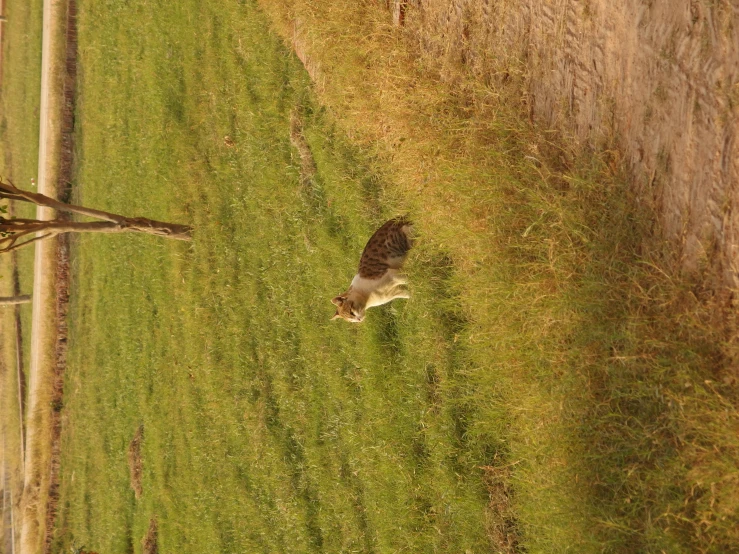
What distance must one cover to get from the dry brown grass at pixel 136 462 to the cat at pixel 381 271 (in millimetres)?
5195

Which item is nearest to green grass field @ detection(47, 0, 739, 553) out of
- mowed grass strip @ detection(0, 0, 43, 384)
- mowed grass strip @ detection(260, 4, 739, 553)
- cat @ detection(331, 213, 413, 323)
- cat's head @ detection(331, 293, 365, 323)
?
mowed grass strip @ detection(260, 4, 739, 553)

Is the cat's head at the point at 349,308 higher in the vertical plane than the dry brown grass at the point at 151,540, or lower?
higher

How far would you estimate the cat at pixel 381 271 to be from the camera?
5.89 metres

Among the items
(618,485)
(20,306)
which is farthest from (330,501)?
(20,306)

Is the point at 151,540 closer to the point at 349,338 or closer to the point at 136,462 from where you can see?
the point at 136,462

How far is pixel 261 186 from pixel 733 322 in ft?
18.4

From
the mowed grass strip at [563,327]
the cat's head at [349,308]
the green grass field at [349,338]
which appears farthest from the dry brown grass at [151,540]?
the mowed grass strip at [563,327]

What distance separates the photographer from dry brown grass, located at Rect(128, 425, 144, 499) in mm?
9742

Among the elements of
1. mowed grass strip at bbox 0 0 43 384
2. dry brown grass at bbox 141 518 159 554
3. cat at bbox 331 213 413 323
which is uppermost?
mowed grass strip at bbox 0 0 43 384

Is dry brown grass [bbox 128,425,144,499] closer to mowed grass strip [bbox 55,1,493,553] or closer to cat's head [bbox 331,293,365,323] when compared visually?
mowed grass strip [bbox 55,1,493,553]

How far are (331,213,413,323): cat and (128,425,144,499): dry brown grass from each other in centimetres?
520

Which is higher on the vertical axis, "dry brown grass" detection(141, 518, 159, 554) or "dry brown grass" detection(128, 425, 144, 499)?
"dry brown grass" detection(128, 425, 144, 499)

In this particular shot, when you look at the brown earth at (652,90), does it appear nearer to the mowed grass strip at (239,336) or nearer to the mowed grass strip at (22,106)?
the mowed grass strip at (239,336)

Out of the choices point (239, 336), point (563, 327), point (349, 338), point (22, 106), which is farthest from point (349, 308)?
point (22, 106)
